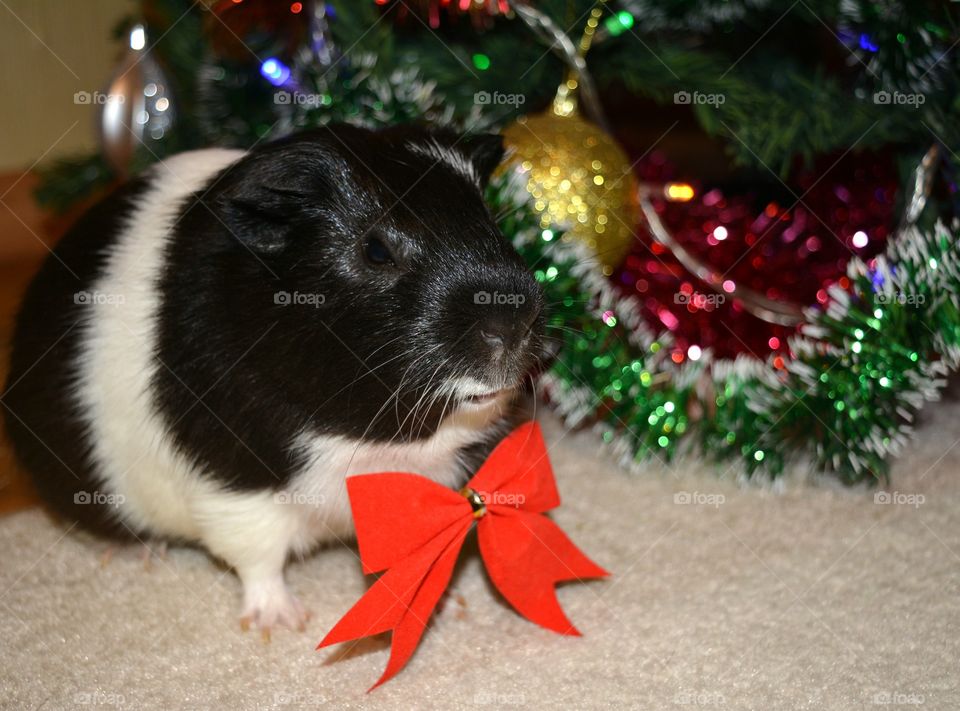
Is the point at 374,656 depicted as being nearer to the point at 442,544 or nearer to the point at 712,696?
the point at 442,544

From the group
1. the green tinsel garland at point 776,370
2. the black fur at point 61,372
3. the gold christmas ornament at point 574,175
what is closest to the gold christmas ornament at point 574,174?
the gold christmas ornament at point 574,175

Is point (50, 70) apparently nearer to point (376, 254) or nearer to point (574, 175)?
point (574, 175)

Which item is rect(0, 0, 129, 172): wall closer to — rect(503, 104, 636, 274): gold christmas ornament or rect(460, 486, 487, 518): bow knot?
rect(503, 104, 636, 274): gold christmas ornament

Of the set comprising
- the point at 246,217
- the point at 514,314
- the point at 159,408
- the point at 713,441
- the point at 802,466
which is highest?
the point at 246,217

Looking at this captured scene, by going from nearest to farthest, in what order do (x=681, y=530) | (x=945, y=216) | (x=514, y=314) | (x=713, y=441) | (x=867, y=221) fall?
(x=514, y=314)
(x=681, y=530)
(x=713, y=441)
(x=945, y=216)
(x=867, y=221)

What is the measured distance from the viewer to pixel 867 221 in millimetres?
2863

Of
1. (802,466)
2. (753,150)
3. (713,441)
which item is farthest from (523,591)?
(753,150)

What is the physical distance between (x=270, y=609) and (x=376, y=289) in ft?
2.25

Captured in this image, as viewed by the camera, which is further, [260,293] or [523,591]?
[523,591]

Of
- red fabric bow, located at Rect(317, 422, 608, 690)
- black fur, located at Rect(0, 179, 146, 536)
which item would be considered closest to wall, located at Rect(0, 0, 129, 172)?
black fur, located at Rect(0, 179, 146, 536)

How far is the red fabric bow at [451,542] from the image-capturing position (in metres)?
1.67

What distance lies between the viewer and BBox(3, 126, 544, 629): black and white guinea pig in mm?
1598

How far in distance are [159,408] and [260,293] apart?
1.02ft

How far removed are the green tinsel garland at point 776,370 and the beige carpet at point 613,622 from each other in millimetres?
139
